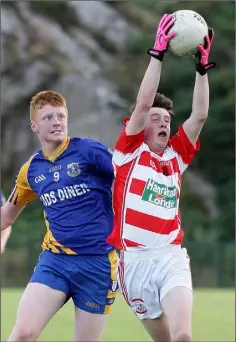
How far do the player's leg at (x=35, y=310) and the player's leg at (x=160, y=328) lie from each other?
59 cm

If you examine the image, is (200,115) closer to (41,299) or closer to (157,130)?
(157,130)

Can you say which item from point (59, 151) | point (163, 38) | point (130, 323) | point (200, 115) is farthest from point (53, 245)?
point (130, 323)

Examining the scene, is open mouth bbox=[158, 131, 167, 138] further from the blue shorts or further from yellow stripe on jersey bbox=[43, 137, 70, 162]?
the blue shorts

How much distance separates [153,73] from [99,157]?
2.56 feet

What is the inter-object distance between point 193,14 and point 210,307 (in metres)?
10.2

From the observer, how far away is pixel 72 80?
1303 inches

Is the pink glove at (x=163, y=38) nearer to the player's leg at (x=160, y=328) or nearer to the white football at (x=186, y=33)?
the white football at (x=186, y=33)

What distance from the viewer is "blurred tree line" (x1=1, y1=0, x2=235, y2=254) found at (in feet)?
106

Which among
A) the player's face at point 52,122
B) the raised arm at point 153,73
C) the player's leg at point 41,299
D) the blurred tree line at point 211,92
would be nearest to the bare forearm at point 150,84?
the raised arm at point 153,73

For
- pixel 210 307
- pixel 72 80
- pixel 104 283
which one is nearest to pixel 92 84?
pixel 72 80

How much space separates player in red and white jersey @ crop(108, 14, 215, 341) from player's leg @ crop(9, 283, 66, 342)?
452 millimetres

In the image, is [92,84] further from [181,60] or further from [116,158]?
[116,158]

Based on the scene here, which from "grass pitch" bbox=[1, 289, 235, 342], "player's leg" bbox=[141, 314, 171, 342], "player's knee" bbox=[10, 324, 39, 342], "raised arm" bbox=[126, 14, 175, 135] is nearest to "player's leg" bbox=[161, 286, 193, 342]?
"player's leg" bbox=[141, 314, 171, 342]

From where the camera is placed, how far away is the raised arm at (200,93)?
6.14 m
